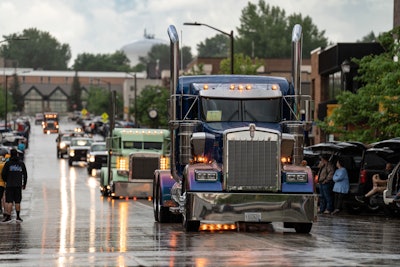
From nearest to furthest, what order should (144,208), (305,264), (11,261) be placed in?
(305,264), (11,261), (144,208)

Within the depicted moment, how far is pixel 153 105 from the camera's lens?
11338cm

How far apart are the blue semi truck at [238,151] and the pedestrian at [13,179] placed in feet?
13.9

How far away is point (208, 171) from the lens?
23.6m

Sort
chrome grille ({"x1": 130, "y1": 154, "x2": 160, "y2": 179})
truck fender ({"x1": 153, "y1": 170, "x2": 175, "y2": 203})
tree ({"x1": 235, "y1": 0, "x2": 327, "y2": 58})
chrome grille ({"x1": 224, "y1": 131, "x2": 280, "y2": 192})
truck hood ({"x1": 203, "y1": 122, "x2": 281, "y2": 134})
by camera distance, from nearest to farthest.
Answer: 1. chrome grille ({"x1": 224, "y1": 131, "x2": 280, "y2": 192})
2. truck hood ({"x1": 203, "y1": 122, "x2": 281, "y2": 134})
3. truck fender ({"x1": 153, "y1": 170, "x2": 175, "y2": 203})
4. chrome grille ({"x1": 130, "y1": 154, "x2": 160, "y2": 179})
5. tree ({"x1": 235, "y1": 0, "x2": 327, "y2": 58})

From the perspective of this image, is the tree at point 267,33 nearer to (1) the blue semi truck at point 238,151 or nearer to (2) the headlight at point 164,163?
(2) the headlight at point 164,163

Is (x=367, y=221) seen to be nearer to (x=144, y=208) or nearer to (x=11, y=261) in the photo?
(x=144, y=208)

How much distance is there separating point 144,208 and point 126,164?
8.13 meters

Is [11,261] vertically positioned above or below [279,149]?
below

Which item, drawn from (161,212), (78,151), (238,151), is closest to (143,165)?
(161,212)

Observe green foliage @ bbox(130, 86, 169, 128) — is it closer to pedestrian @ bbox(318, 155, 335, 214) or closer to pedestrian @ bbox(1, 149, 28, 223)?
pedestrian @ bbox(318, 155, 335, 214)

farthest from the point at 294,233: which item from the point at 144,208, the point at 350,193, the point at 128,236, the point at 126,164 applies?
the point at 126,164

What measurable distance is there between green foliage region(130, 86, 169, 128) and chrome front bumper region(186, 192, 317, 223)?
3075 inches

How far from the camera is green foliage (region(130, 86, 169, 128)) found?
105500 millimetres

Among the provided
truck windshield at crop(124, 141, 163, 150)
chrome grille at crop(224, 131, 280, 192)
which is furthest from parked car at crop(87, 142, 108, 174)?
chrome grille at crop(224, 131, 280, 192)
